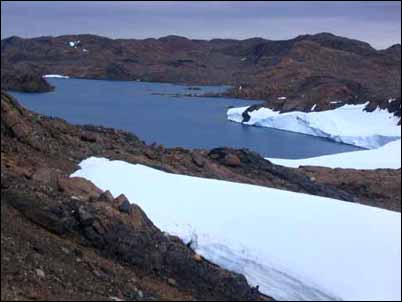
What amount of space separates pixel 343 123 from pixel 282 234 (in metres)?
23.6

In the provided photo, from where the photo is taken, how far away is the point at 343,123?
2866 centimetres

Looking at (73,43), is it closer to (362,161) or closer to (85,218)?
(362,161)

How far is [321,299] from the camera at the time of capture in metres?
5.00

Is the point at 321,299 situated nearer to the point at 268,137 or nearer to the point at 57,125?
the point at 57,125

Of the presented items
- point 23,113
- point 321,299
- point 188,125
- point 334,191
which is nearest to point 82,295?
point 321,299

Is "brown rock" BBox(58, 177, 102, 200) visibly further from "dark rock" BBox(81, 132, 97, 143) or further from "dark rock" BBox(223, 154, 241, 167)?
A: "dark rock" BBox(223, 154, 241, 167)

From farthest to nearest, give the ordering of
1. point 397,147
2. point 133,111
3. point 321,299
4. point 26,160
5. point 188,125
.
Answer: point 133,111 < point 188,125 < point 397,147 < point 26,160 < point 321,299

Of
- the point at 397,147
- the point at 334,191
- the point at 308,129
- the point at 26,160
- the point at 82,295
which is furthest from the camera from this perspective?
the point at 308,129

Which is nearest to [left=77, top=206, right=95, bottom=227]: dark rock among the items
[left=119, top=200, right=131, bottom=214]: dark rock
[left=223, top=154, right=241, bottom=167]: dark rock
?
[left=119, top=200, right=131, bottom=214]: dark rock

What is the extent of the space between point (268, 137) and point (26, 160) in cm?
2161

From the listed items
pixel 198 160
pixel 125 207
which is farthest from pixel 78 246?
pixel 198 160

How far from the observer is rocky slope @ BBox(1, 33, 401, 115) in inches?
1673

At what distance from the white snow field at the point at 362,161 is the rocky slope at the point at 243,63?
1813 cm

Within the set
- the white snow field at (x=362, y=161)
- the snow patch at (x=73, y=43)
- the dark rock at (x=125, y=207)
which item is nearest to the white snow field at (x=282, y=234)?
the dark rock at (x=125, y=207)
